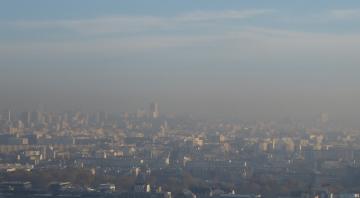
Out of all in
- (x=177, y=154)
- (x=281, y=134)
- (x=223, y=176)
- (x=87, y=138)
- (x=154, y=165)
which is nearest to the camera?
(x=223, y=176)

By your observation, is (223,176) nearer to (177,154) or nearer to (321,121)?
(177,154)

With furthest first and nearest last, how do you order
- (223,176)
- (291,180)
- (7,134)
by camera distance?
(7,134) < (223,176) < (291,180)

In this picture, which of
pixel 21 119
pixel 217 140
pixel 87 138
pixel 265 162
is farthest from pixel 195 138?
pixel 265 162

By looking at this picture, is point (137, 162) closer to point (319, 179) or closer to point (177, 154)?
point (177, 154)

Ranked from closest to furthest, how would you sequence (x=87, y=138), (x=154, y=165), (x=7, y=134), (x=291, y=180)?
(x=291, y=180), (x=154, y=165), (x=7, y=134), (x=87, y=138)

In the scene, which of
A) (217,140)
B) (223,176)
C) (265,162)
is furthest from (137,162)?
(217,140)

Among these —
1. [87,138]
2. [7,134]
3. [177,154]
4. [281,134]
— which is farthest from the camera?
[281,134]

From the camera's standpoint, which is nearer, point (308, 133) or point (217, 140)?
point (217, 140)

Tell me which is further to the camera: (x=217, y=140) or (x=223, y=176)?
(x=217, y=140)
